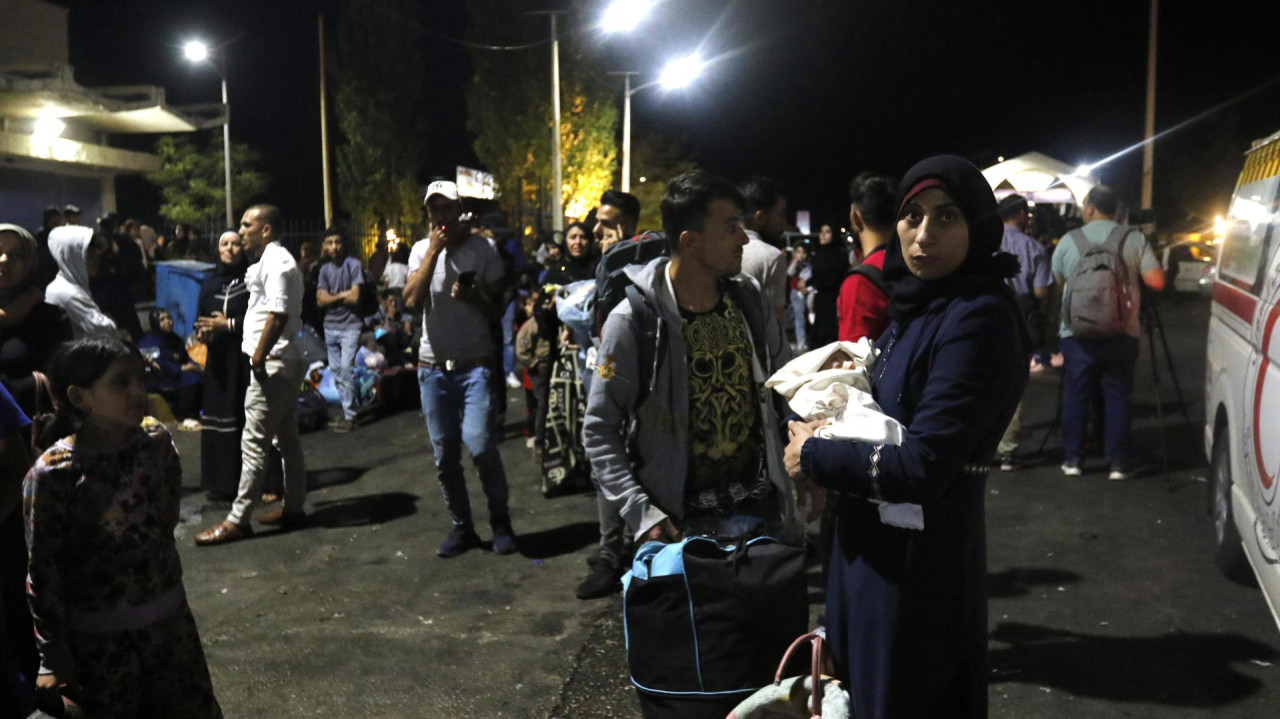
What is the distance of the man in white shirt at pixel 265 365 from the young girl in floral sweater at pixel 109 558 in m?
3.84

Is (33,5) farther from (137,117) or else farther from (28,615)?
(28,615)

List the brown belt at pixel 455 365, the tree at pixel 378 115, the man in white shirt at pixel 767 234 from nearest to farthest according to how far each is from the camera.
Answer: the man in white shirt at pixel 767 234
the brown belt at pixel 455 365
the tree at pixel 378 115

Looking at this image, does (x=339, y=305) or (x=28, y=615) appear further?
(x=339, y=305)

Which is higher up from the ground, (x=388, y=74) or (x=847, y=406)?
(x=388, y=74)

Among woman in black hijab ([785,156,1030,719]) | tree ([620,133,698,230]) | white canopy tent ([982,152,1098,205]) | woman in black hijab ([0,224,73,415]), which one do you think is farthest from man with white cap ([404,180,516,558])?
tree ([620,133,698,230])

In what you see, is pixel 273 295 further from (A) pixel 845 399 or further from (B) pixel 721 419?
(A) pixel 845 399

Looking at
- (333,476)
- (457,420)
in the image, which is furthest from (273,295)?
(333,476)

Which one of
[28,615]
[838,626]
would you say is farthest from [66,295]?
[838,626]

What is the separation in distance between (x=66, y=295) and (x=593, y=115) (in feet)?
124

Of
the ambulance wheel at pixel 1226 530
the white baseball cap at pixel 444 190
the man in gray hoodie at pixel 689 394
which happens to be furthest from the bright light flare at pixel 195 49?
the man in gray hoodie at pixel 689 394

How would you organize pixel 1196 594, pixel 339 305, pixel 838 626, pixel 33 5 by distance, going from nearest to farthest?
1. pixel 838 626
2. pixel 1196 594
3. pixel 339 305
4. pixel 33 5

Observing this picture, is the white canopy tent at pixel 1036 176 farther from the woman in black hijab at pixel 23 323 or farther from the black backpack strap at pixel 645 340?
the woman in black hijab at pixel 23 323

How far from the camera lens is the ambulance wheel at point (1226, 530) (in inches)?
241

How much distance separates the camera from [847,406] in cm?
264
